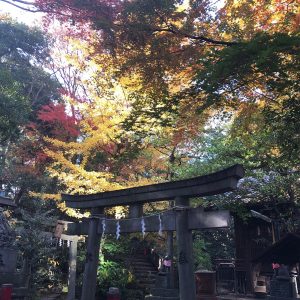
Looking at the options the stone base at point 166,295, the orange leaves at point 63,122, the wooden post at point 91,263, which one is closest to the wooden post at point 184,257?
the wooden post at point 91,263

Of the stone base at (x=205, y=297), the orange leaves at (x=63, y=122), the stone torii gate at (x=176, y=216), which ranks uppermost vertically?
the orange leaves at (x=63, y=122)

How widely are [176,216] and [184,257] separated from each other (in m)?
0.84

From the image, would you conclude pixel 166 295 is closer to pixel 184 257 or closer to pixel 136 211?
pixel 136 211

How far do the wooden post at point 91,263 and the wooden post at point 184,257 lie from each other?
8.80 ft

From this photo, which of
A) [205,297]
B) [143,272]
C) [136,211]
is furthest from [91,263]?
[143,272]

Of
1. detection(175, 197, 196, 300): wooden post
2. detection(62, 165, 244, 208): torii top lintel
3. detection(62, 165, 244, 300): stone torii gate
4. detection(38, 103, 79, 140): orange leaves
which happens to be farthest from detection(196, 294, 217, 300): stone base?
detection(38, 103, 79, 140): orange leaves

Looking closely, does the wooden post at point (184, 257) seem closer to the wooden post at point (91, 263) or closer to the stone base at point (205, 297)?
the wooden post at point (91, 263)

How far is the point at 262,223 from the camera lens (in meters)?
18.1

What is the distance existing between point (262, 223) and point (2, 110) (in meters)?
14.0

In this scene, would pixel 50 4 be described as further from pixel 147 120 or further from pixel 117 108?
pixel 117 108

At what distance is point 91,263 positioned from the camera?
848cm

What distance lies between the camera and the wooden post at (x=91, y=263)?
8.27 m

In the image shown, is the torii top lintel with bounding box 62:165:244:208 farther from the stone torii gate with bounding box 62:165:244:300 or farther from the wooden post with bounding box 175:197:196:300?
the wooden post with bounding box 175:197:196:300

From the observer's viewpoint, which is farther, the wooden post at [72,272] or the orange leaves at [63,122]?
the orange leaves at [63,122]
